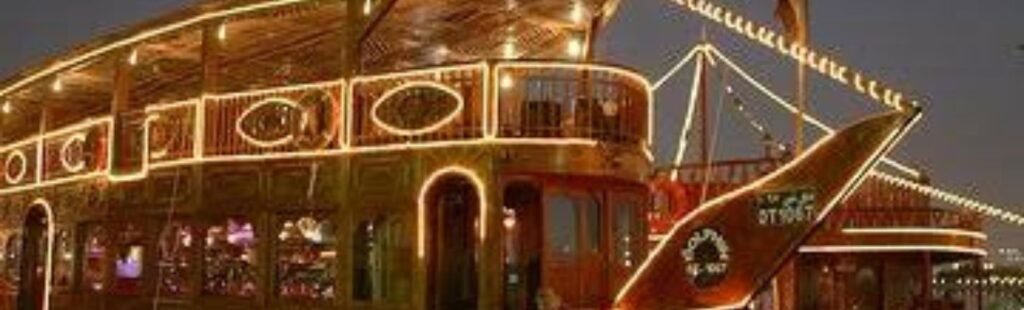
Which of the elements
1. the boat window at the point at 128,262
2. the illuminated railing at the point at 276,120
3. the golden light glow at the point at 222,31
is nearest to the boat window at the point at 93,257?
the boat window at the point at 128,262

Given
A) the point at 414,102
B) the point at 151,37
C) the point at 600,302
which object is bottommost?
the point at 600,302

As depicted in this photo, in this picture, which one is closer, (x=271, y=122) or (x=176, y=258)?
(x=271, y=122)

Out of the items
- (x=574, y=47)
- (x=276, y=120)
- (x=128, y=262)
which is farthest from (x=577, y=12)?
(x=128, y=262)

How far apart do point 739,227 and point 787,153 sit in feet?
23.4

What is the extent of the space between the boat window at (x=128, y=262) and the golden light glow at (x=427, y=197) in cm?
566

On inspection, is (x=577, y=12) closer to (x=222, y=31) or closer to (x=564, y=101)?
(x=564, y=101)

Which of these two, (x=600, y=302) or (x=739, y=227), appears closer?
(x=739, y=227)

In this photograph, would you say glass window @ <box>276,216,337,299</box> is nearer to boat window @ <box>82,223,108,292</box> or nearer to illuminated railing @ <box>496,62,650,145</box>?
illuminated railing @ <box>496,62,650,145</box>

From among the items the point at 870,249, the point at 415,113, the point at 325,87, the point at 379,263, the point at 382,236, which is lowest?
the point at 379,263

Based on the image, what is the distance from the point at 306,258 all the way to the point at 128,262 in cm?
398

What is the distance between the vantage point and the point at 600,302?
47.4 feet

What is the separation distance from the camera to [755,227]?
12.8 meters

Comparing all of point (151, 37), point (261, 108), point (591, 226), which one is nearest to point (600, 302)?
point (591, 226)

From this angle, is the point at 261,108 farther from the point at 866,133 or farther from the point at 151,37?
the point at 866,133
